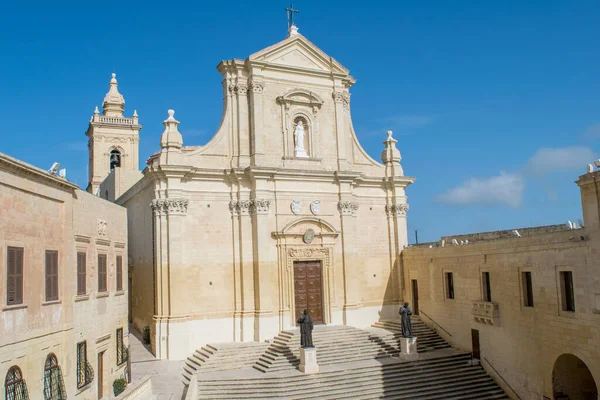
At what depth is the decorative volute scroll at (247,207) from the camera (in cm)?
2531

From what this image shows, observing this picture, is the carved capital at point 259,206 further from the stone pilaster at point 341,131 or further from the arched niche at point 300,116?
the stone pilaster at point 341,131

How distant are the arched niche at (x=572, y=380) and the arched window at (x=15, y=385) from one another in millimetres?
16458

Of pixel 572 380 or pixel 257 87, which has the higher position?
pixel 257 87

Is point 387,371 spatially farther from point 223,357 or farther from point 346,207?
point 346,207

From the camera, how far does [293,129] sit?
27.2 meters

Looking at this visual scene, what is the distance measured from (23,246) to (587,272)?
1641cm

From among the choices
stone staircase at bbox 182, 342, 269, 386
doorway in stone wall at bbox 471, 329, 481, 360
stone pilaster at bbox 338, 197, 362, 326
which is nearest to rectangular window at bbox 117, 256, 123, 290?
stone staircase at bbox 182, 342, 269, 386

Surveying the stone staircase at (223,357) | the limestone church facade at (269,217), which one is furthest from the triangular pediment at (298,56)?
the stone staircase at (223,357)

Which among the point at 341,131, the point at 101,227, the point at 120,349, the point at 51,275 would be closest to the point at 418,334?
the point at 341,131

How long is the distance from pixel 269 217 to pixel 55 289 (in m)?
12.1

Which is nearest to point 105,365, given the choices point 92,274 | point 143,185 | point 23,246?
point 92,274

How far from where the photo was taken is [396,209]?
29125 millimetres

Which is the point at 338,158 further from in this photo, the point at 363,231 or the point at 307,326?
the point at 307,326

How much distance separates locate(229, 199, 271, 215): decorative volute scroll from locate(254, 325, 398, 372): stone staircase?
5.66 metres
